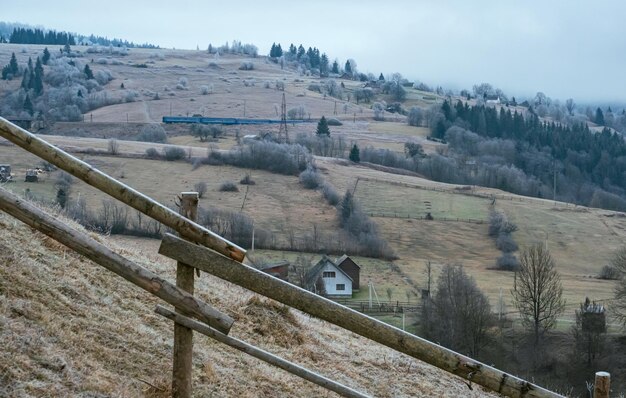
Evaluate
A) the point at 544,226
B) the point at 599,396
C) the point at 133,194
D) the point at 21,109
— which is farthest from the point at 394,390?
the point at 21,109

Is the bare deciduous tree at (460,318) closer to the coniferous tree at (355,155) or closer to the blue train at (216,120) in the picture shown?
the coniferous tree at (355,155)

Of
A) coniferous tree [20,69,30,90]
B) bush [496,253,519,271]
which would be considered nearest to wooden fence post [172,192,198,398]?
bush [496,253,519,271]

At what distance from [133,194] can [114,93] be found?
377 feet

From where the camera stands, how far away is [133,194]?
18.9 ft

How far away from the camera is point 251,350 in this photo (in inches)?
243

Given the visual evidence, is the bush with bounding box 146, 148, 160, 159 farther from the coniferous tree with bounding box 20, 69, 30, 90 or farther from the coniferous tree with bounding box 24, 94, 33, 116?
the coniferous tree with bounding box 20, 69, 30, 90

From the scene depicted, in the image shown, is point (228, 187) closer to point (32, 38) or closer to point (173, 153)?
point (173, 153)

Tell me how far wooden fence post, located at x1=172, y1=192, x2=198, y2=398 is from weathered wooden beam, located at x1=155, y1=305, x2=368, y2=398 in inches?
2.9

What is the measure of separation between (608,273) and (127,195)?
50.6 meters

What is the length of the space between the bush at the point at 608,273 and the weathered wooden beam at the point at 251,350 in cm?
4650

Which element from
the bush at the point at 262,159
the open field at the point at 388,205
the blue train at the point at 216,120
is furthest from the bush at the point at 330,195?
the blue train at the point at 216,120

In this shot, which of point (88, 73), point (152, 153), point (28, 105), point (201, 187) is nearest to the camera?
point (201, 187)

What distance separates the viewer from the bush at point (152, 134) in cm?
8581

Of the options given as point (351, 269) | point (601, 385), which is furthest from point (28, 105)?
point (601, 385)
